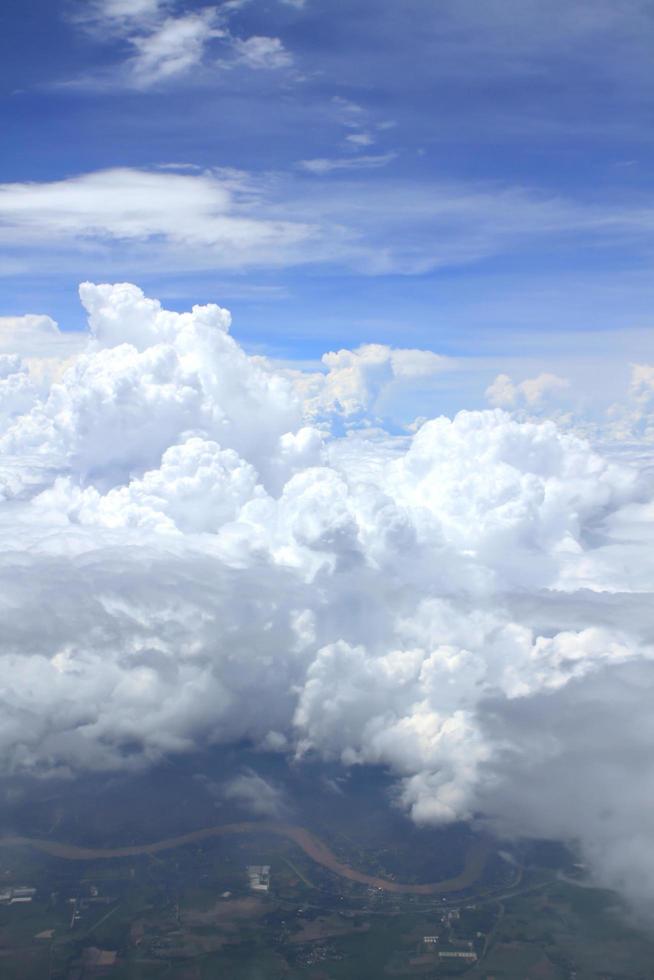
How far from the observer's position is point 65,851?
250 ft

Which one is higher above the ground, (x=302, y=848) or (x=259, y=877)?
(x=302, y=848)

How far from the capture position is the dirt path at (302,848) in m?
73.3

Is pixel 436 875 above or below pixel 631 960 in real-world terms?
above

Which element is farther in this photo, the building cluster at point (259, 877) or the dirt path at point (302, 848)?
the dirt path at point (302, 848)

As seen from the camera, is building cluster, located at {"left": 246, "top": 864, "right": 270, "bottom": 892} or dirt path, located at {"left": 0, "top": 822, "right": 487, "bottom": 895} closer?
building cluster, located at {"left": 246, "top": 864, "right": 270, "bottom": 892}

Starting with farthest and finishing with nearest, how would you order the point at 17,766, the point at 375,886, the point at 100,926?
the point at 17,766 → the point at 375,886 → the point at 100,926

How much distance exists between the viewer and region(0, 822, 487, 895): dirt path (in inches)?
2886

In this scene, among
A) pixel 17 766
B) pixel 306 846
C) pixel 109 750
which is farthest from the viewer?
pixel 109 750

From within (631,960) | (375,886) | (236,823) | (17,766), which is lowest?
(631,960)

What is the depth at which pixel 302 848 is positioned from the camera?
263ft

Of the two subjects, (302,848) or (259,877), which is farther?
(302,848)

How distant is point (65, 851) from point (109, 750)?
27.1m

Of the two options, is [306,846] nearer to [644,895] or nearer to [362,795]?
[362,795]

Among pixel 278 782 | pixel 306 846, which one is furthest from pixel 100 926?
pixel 278 782
